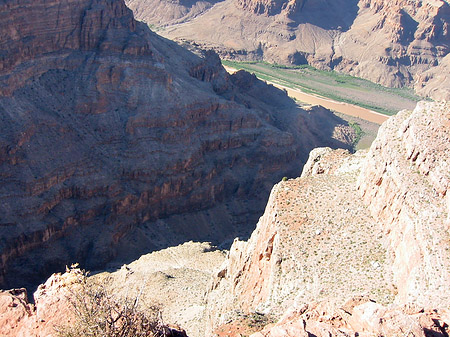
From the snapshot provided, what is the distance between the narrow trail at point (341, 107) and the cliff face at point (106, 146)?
77412mm

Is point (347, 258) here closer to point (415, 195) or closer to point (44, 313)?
point (415, 195)

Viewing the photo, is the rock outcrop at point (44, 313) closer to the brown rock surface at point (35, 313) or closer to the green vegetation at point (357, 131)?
the brown rock surface at point (35, 313)

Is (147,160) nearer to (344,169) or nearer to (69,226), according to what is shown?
(69,226)

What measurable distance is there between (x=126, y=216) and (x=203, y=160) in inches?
708

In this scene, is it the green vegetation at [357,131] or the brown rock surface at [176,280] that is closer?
the brown rock surface at [176,280]

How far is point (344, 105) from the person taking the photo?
18575cm

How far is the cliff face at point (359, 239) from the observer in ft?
134

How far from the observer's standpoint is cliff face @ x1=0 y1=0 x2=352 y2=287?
73562 mm

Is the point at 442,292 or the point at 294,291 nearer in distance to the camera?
the point at 442,292

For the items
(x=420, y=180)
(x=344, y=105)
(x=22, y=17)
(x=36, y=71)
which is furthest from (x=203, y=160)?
(x=344, y=105)

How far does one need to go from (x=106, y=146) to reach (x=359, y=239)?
47574 millimetres

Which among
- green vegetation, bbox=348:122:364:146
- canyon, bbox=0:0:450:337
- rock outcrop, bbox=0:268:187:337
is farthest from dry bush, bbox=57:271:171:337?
green vegetation, bbox=348:122:364:146

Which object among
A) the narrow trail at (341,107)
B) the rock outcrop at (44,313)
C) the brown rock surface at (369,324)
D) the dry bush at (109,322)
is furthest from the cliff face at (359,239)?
the narrow trail at (341,107)

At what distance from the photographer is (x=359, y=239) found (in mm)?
48000
